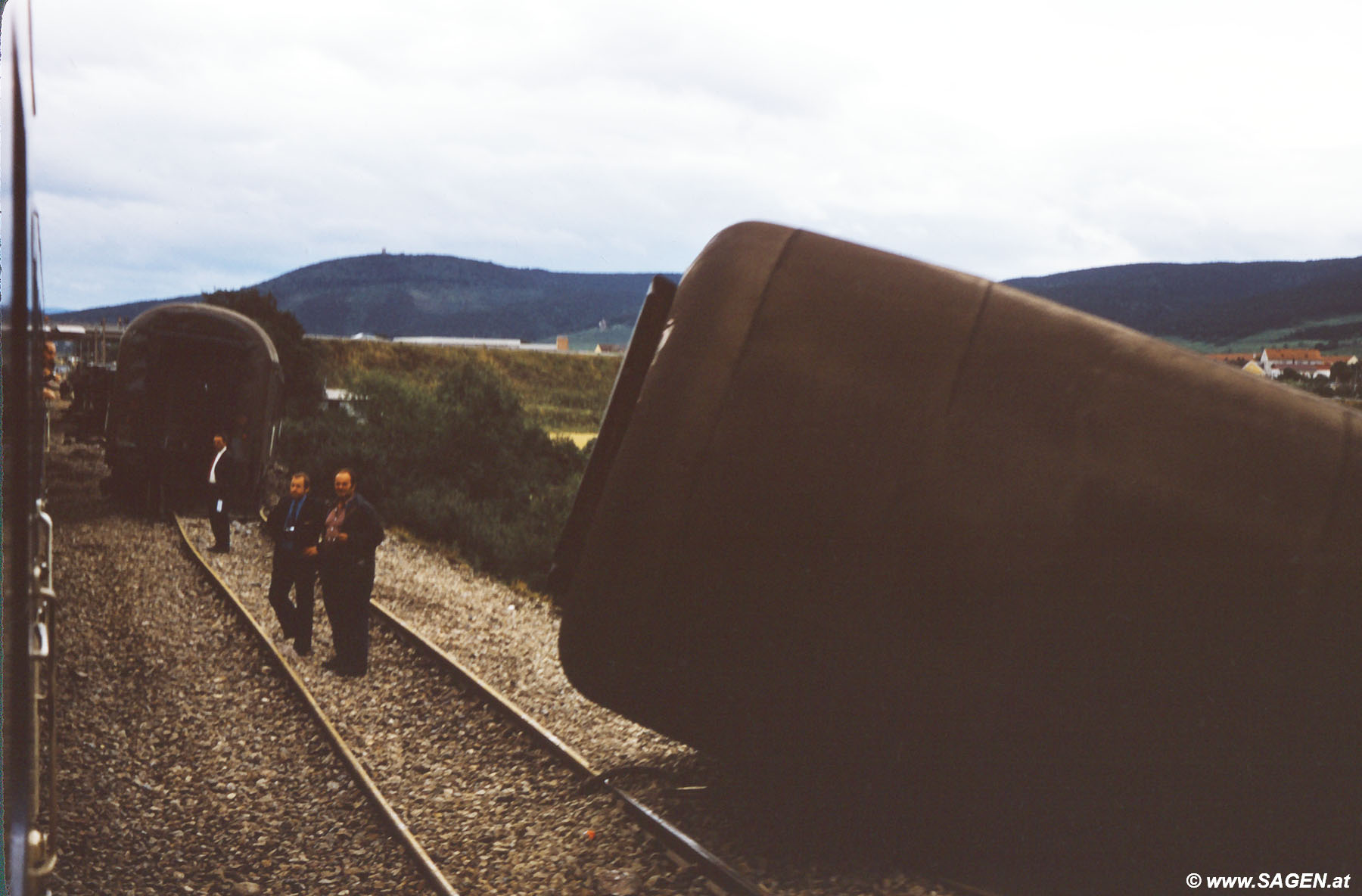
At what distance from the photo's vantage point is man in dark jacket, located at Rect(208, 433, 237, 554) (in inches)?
544

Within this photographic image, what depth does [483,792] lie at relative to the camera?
6441mm

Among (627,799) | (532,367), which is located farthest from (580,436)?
(627,799)

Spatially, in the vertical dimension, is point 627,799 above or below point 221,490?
below

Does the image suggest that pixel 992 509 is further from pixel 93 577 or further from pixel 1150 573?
pixel 93 577

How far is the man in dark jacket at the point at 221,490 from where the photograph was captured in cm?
1381

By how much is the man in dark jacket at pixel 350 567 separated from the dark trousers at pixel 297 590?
0.31 metres

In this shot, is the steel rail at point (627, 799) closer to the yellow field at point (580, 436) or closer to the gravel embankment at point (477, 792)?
the gravel embankment at point (477, 792)

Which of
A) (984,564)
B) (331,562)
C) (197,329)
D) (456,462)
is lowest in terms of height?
(456,462)

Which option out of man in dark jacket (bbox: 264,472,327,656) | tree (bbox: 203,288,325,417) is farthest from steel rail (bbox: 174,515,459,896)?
tree (bbox: 203,288,325,417)

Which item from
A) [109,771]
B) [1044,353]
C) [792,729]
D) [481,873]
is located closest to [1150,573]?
[1044,353]

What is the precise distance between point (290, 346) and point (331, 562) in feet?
49.9

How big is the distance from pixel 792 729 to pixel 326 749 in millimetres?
4465

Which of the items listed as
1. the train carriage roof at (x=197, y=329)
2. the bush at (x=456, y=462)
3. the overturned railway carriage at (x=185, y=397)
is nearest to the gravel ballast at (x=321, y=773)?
the overturned railway carriage at (x=185, y=397)

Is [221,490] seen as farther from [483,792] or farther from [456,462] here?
[483,792]
